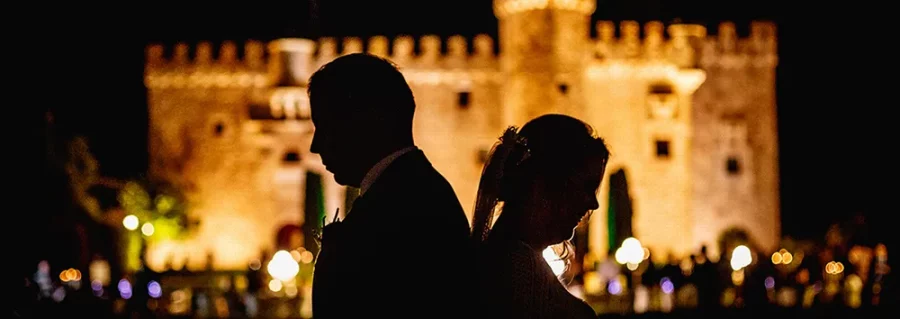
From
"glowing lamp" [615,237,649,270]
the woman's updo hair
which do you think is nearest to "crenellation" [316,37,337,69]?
"glowing lamp" [615,237,649,270]

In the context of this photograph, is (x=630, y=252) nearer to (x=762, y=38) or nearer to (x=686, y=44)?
(x=686, y=44)

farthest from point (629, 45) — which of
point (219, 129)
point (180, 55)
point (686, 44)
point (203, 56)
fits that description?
point (180, 55)

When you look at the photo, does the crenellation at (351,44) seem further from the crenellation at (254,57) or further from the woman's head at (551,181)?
the woman's head at (551,181)

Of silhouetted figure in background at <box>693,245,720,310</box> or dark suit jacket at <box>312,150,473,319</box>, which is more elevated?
dark suit jacket at <box>312,150,473,319</box>

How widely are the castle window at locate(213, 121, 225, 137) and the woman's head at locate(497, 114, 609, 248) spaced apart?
998 inches

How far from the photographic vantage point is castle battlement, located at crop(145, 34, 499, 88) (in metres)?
26.9

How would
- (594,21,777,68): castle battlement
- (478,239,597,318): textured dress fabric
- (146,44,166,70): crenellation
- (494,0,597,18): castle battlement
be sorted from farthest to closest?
(146,44,166,70): crenellation
(594,21,777,68): castle battlement
(494,0,597,18): castle battlement
(478,239,597,318): textured dress fabric

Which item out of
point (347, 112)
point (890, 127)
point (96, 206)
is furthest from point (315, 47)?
point (347, 112)

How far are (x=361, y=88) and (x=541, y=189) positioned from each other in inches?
27.6

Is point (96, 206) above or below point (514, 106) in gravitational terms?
below

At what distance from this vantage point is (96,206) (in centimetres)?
2631

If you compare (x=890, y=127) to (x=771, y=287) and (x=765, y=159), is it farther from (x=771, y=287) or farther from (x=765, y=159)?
(x=771, y=287)

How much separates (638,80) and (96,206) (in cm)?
1257

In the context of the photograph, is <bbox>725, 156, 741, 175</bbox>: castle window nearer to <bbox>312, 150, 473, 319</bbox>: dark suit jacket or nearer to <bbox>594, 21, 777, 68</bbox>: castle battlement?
<bbox>594, 21, 777, 68</bbox>: castle battlement
